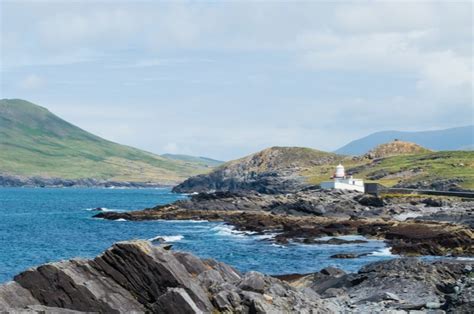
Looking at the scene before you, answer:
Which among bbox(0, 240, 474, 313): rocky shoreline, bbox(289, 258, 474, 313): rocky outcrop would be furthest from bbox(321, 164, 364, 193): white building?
bbox(0, 240, 474, 313): rocky shoreline

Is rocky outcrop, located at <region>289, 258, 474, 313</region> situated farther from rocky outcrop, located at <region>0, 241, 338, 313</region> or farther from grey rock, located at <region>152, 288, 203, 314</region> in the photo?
grey rock, located at <region>152, 288, 203, 314</region>

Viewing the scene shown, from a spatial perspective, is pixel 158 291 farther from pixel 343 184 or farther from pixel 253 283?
pixel 343 184

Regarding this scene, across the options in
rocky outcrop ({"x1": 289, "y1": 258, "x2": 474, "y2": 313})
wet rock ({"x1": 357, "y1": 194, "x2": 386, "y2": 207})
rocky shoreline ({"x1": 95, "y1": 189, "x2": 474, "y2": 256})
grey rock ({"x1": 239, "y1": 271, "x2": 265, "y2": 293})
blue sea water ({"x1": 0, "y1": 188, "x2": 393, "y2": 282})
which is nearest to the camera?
grey rock ({"x1": 239, "y1": 271, "x2": 265, "y2": 293})

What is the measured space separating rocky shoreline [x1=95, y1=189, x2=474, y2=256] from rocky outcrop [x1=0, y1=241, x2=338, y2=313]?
39507mm

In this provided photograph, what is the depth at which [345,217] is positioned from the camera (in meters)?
108

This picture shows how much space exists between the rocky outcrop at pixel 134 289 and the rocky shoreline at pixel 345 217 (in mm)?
39507

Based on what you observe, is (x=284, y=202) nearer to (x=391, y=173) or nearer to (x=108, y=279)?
(x=391, y=173)

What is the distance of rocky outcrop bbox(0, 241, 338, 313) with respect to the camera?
29.8 meters

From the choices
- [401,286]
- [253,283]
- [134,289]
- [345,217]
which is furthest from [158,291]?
[345,217]

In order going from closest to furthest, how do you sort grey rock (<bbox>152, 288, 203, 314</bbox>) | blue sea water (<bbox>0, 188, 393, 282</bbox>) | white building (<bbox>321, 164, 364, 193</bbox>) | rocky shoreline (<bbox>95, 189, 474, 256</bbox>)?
grey rock (<bbox>152, 288, 203, 314</bbox>) → blue sea water (<bbox>0, 188, 393, 282</bbox>) → rocky shoreline (<bbox>95, 189, 474, 256</bbox>) → white building (<bbox>321, 164, 364, 193</bbox>)

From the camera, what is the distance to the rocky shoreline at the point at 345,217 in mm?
73438

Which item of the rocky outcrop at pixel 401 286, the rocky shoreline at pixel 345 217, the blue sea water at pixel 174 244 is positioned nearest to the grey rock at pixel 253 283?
the rocky outcrop at pixel 401 286

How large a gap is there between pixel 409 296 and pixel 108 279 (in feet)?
51.6

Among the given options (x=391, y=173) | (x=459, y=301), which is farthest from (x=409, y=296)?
(x=391, y=173)
